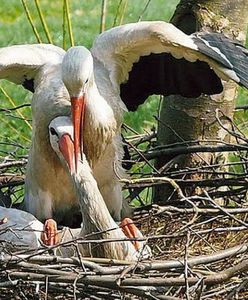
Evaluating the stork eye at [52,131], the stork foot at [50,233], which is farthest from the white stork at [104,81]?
the stork foot at [50,233]

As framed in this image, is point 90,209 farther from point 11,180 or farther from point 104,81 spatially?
point 11,180

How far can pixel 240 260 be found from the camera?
14.1ft

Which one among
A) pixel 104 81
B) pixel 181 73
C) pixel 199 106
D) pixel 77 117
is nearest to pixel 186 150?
pixel 199 106

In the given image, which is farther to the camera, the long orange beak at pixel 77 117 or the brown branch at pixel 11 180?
the brown branch at pixel 11 180

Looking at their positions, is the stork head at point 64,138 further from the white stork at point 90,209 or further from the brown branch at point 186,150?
the brown branch at point 186,150

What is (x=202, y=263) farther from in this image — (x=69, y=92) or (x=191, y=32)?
(x=191, y=32)

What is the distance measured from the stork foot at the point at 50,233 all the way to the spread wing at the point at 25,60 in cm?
73

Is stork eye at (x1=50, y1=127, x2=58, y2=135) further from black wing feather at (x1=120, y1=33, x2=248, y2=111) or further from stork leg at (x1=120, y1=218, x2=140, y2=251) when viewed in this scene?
black wing feather at (x1=120, y1=33, x2=248, y2=111)

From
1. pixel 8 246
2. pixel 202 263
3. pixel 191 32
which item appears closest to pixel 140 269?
pixel 202 263

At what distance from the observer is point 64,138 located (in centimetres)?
495

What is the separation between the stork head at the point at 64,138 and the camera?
4.96m

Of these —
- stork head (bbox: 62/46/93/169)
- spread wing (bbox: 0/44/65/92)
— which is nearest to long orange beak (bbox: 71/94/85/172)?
stork head (bbox: 62/46/93/169)

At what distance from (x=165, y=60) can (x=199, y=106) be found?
0.30 meters

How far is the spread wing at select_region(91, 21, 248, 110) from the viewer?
5199 mm
